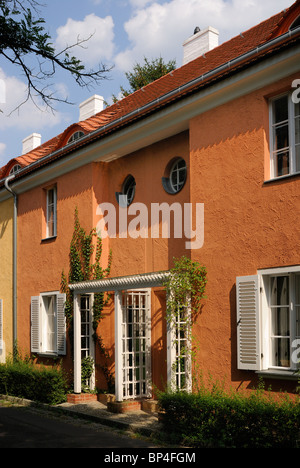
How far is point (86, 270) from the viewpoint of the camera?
13172 mm

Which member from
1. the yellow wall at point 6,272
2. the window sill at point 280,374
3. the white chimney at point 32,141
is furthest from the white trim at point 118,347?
the white chimney at point 32,141

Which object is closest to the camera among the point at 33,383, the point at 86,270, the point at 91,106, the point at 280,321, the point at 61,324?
the point at 280,321

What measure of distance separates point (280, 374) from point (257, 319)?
0.87 meters

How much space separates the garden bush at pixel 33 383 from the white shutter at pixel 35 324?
1.78 ft

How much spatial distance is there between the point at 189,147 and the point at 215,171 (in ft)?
3.86

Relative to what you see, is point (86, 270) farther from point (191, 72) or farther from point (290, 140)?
point (290, 140)

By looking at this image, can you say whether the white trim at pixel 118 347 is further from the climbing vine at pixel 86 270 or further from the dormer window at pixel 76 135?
the dormer window at pixel 76 135

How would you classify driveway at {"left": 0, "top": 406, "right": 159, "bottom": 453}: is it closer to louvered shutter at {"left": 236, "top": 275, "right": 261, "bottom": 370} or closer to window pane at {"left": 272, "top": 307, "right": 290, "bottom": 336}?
louvered shutter at {"left": 236, "top": 275, "right": 261, "bottom": 370}

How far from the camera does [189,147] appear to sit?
10.6 metres

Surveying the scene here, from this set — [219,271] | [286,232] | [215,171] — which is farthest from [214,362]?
[215,171]

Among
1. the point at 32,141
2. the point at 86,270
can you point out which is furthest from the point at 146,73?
the point at 86,270

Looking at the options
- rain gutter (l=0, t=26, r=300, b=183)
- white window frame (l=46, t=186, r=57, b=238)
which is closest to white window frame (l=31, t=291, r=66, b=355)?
white window frame (l=46, t=186, r=57, b=238)

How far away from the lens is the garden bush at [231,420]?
7.04m
